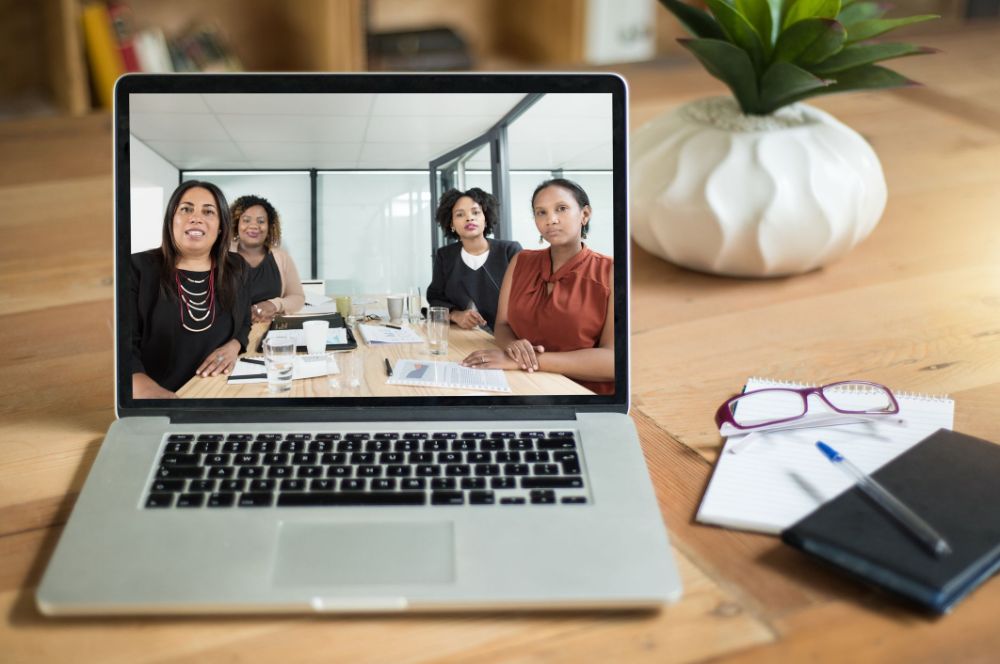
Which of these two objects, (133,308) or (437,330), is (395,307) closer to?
(437,330)

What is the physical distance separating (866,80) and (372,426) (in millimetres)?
739

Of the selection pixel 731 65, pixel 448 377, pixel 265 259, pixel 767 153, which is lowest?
pixel 448 377

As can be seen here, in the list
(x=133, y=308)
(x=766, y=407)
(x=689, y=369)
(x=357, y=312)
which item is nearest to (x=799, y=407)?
(x=766, y=407)

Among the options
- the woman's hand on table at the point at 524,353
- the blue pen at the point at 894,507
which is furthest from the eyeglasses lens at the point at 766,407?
the woman's hand on table at the point at 524,353

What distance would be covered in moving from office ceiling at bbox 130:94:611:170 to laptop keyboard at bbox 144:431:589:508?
26 centimetres

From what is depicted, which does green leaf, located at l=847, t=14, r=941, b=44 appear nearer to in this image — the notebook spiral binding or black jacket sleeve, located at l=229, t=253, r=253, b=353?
the notebook spiral binding

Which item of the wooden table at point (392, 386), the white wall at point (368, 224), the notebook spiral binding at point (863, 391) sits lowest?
the notebook spiral binding at point (863, 391)

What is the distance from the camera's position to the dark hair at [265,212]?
96 cm

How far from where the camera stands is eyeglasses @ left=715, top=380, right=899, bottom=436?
99 centimetres

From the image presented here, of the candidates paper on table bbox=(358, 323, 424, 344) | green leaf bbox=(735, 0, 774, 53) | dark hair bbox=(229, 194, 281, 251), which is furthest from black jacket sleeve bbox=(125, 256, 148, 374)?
green leaf bbox=(735, 0, 774, 53)

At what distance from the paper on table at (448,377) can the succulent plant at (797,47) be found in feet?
1.70

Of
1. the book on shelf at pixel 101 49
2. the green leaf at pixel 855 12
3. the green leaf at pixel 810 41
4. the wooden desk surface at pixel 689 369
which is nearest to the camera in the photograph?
the wooden desk surface at pixel 689 369

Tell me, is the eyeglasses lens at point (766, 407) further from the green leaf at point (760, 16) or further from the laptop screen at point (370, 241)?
the green leaf at point (760, 16)

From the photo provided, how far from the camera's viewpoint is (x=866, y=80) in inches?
47.8
